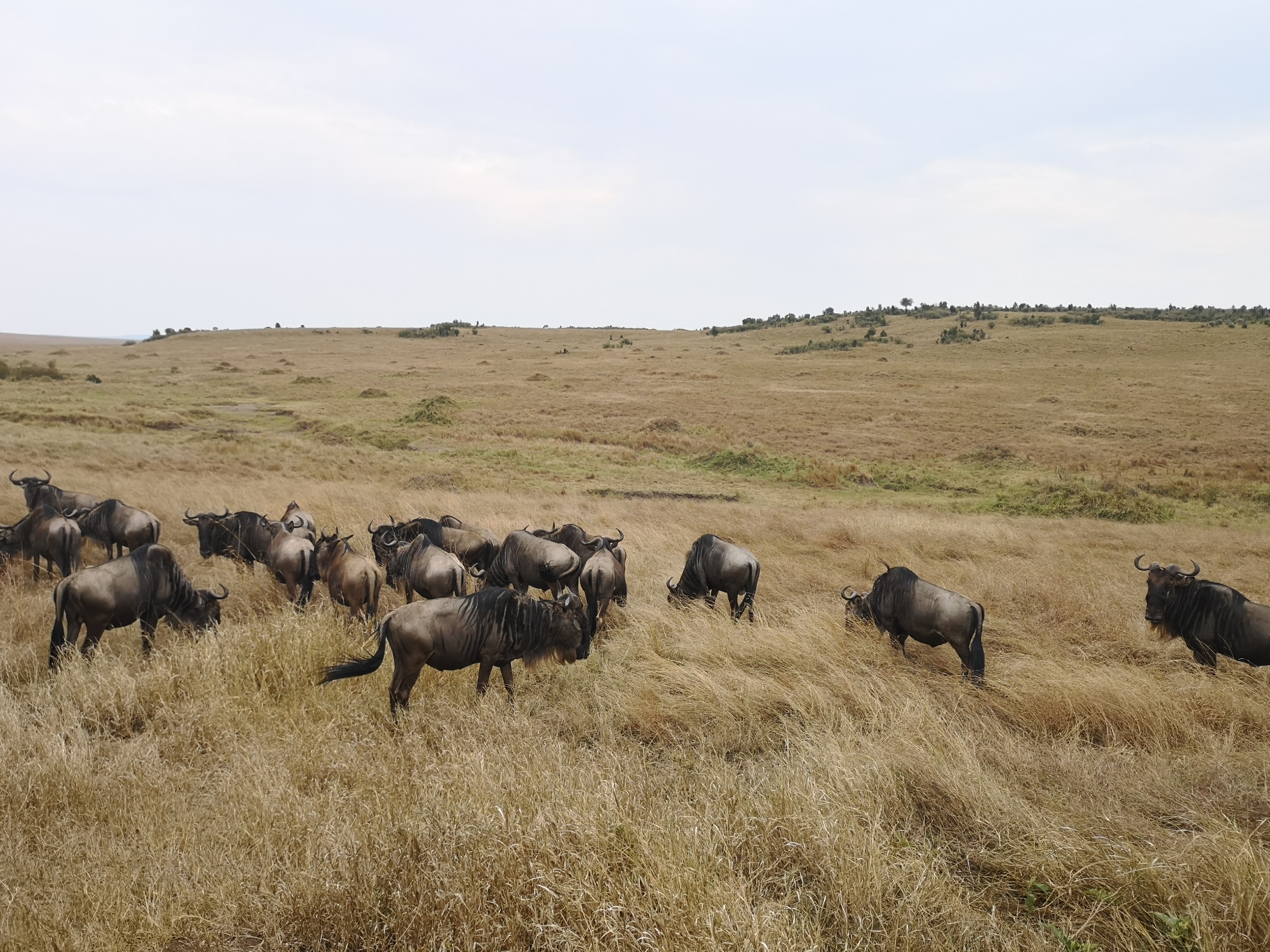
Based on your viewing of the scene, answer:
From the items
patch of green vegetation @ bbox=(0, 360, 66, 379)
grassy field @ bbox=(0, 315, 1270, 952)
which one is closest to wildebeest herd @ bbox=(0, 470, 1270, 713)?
grassy field @ bbox=(0, 315, 1270, 952)

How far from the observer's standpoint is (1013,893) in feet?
11.9

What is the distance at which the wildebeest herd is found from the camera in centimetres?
618

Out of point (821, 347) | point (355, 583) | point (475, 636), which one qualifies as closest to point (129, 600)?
point (355, 583)

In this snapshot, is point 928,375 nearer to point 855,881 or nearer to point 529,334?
point 855,881

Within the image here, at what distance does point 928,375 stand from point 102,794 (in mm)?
55005

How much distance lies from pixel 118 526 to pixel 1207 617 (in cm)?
1349

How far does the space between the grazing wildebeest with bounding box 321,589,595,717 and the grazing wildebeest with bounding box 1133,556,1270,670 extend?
6.20m

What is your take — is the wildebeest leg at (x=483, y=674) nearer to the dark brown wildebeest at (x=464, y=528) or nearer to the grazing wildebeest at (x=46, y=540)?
the dark brown wildebeest at (x=464, y=528)

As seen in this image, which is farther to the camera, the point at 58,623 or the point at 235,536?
the point at 235,536

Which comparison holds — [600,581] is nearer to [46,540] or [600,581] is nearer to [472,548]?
[472,548]

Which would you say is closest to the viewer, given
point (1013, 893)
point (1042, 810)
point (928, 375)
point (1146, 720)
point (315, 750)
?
point (1013, 893)

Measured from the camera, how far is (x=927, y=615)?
730 centimetres

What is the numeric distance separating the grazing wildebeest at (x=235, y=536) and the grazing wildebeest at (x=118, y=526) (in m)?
0.50

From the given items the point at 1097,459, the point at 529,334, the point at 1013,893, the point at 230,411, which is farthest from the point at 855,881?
the point at 529,334
